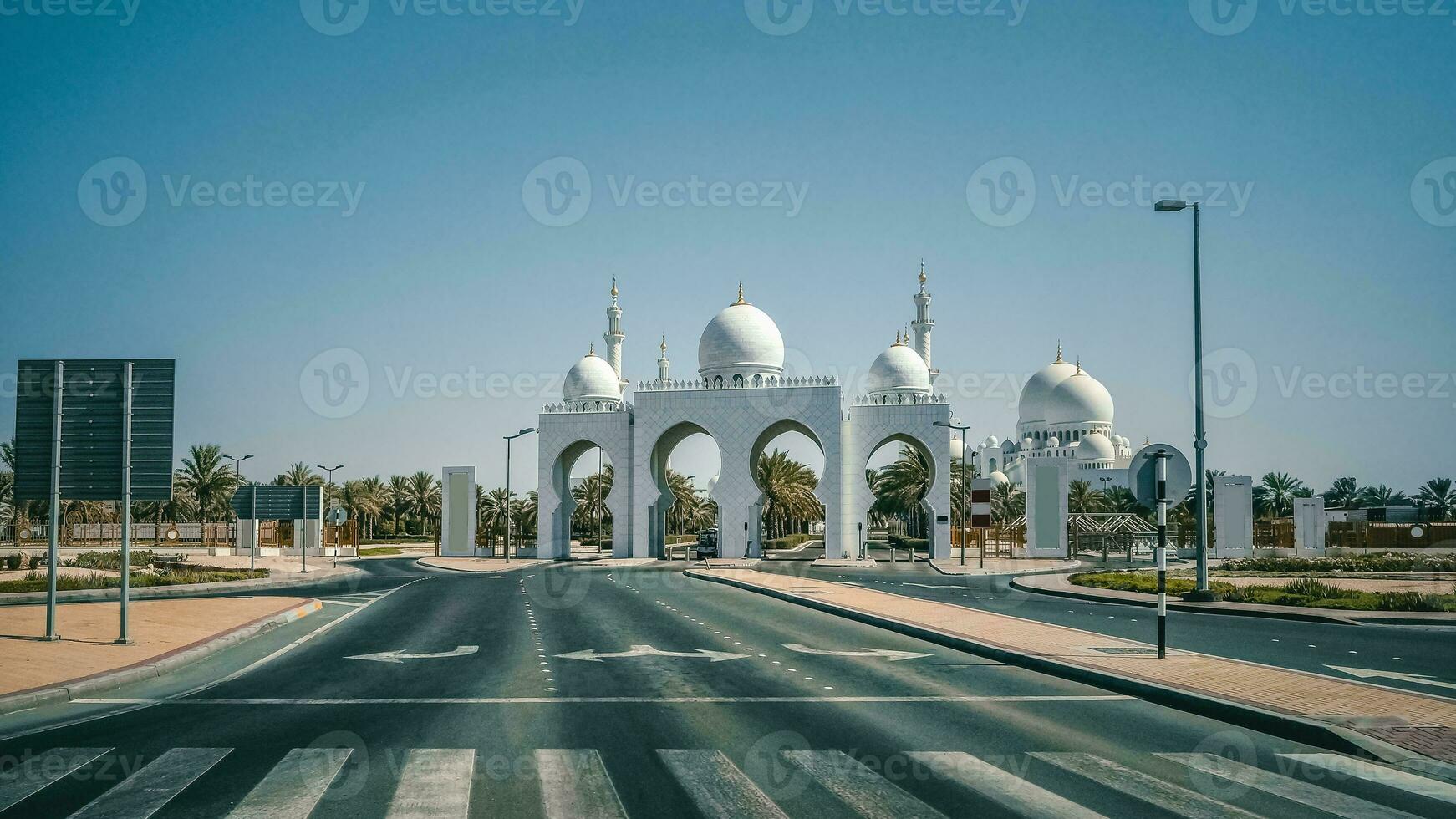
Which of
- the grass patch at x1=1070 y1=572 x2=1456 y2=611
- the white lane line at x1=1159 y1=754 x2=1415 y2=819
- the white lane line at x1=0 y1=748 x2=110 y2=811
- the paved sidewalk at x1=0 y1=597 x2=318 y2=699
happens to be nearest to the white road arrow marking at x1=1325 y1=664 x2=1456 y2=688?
the white lane line at x1=1159 y1=754 x2=1415 y2=819

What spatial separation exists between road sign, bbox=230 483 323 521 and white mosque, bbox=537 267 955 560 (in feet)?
70.0

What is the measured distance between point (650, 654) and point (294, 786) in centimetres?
859

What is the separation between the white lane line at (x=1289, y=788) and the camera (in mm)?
7523

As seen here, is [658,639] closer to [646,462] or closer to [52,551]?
[52,551]

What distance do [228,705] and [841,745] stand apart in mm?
6986

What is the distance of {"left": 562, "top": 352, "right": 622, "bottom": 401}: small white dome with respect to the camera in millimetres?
75375

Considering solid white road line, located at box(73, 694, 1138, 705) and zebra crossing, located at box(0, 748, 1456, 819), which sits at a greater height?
zebra crossing, located at box(0, 748, 1456, 819)

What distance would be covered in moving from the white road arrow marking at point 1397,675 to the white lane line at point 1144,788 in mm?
6678

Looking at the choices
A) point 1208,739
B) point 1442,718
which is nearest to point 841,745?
point 1208,739

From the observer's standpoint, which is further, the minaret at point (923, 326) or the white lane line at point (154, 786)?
the minaret at point (923, 326)

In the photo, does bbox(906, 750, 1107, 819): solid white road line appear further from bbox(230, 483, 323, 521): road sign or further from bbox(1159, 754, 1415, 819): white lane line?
bbox(230, 483, 323, 521): road sign

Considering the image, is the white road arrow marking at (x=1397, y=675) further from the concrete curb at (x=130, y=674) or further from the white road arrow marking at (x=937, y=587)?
the white road arrow marking at (x=937, y=587)

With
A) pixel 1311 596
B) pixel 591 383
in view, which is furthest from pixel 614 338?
pixel 1311 596

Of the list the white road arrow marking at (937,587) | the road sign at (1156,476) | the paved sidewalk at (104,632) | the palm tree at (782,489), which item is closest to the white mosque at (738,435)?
the palm tree at (782,489)
